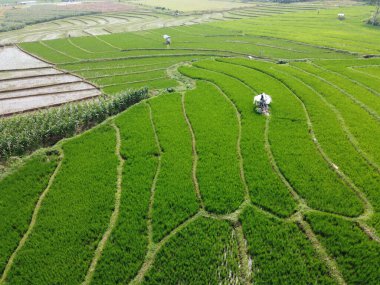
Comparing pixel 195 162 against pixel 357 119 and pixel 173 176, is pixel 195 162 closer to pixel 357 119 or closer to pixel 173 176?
pixel 173 176

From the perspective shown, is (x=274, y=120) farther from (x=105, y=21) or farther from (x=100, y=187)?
(x=105, y=21)

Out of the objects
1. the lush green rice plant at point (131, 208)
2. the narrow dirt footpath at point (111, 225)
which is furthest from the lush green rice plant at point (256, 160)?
the narrow dirt footpath at point (111, 225)

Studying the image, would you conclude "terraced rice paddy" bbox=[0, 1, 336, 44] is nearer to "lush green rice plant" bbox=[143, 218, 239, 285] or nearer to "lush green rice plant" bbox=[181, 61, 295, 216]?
"lush green rice plant" bbox=[181, 61, 295, 216]

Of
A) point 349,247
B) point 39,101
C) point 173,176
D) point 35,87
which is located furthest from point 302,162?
point 35,87

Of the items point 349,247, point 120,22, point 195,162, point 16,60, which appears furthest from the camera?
point 120,22

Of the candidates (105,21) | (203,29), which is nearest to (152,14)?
(105,21)

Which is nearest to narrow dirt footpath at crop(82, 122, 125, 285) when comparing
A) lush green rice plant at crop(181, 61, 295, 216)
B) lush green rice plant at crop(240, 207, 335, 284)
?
lush green rice plant at crop(240, 207, 335, 284)

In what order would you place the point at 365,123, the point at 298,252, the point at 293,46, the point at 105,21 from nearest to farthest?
the point at 298,252 < the point at 365,123 < the point at 293,46 < the point at 105,21
